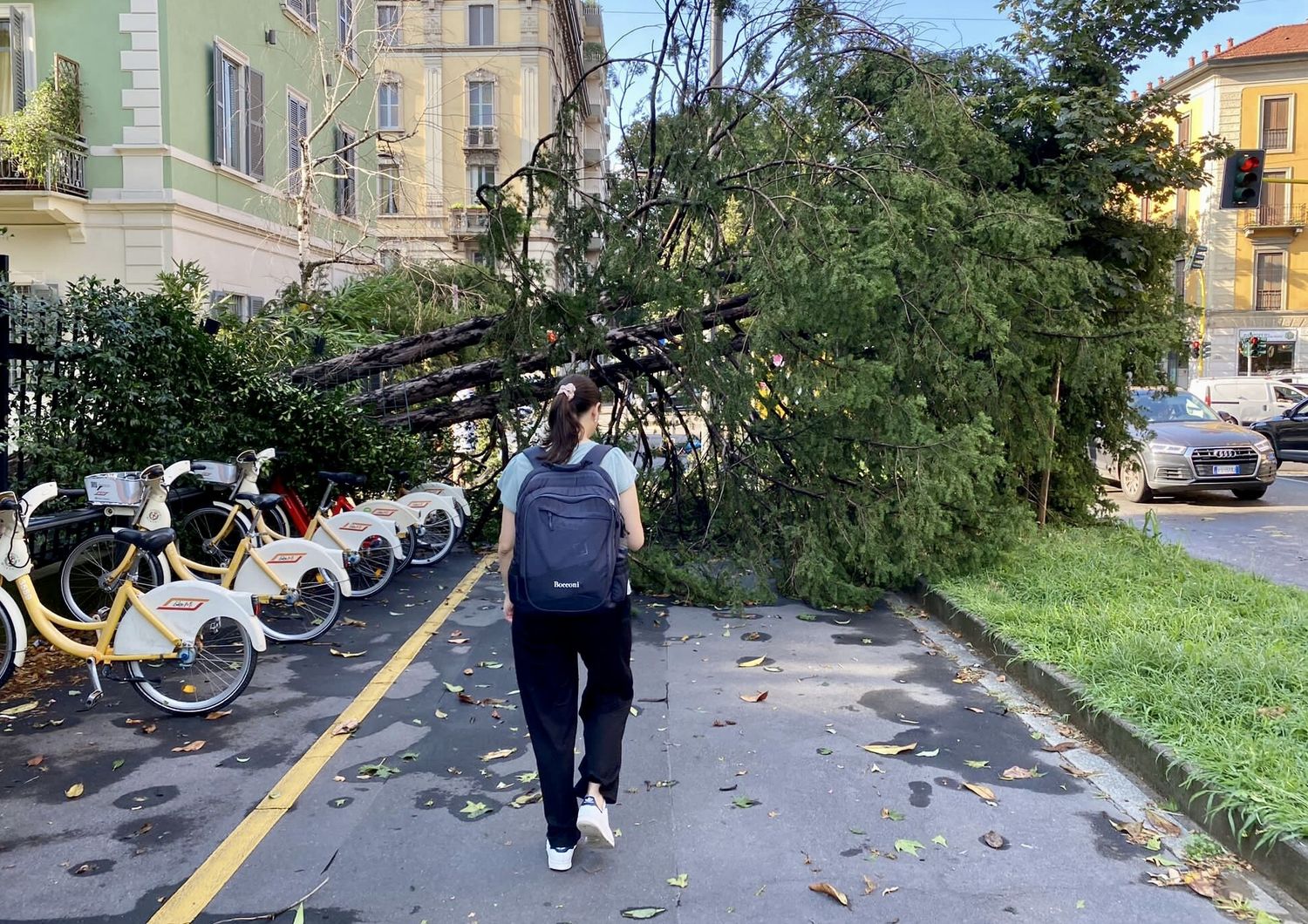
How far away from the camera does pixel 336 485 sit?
353 inches

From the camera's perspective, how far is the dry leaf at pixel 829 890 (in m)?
3.64

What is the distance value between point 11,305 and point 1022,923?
6952mm

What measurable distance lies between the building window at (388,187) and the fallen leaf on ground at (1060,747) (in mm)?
14908

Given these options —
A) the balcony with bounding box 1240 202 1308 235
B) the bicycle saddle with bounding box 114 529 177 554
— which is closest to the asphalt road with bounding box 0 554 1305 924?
the bicycle saddle with bounding box 114 529 177 554

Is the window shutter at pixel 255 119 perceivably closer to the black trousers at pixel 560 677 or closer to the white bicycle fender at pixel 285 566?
the white bicycle fender at pixel 285 566

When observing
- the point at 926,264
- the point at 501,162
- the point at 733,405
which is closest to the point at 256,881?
the point at 733,405

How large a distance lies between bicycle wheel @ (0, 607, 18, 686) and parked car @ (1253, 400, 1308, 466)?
829 inches

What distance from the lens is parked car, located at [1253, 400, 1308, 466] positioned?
20.4 meters

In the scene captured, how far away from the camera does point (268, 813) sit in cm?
442

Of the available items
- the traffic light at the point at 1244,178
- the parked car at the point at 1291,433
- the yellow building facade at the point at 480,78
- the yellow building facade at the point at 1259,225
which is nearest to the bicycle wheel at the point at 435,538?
the traffic light at the point at 1244,178

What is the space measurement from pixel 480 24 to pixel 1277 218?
3363cm

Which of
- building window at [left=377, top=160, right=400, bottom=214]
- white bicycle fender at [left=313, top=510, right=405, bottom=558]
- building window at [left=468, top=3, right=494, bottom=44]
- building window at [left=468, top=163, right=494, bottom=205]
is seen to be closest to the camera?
white bicycle fender at [left=313, top=510, right=405, bottom=558]

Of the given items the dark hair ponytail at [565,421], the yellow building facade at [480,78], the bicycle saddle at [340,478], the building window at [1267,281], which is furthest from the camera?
the building window at [1267,281]

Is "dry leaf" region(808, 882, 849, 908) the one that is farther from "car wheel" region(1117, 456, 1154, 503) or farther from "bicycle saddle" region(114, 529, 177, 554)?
"car wheel" region(1117, 456, 1154, 503)
